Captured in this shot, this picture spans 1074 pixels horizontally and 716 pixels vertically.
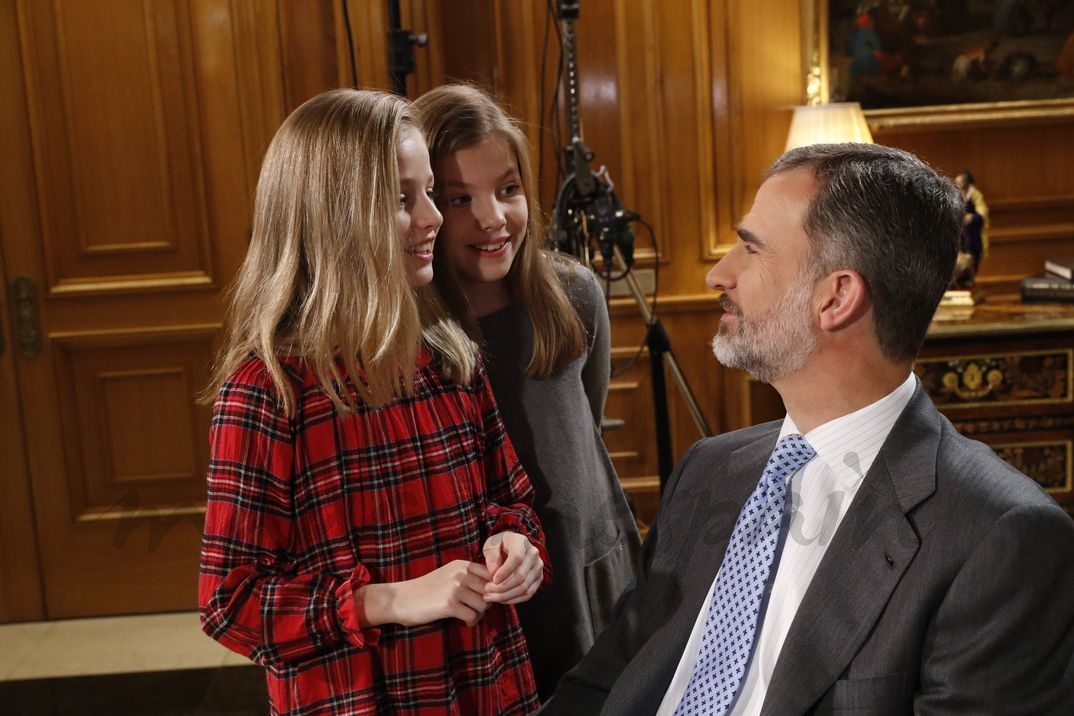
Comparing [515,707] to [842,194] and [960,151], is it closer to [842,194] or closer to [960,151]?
[842,194]

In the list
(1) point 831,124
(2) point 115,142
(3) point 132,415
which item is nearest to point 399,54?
(2) point 115,142

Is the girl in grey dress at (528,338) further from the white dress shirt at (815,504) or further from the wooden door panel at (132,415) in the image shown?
the wooden door panel at (132,415)

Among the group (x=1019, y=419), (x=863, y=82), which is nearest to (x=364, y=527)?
(x=1019, y=419)

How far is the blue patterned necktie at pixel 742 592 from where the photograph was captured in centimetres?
135

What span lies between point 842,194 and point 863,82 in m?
2.67

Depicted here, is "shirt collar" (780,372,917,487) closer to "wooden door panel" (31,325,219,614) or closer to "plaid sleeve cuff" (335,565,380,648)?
"plaid sleeve cuff" (335,565,380,648)

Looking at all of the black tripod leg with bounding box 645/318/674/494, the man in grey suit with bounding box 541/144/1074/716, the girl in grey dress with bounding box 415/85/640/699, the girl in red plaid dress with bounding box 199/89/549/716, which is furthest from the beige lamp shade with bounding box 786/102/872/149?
the girl in red plaid dress with bounding box 199/89/549/716

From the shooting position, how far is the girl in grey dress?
70.4 inches

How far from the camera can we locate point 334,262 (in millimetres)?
1474

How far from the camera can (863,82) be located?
3.85m

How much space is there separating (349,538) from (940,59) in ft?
10.1

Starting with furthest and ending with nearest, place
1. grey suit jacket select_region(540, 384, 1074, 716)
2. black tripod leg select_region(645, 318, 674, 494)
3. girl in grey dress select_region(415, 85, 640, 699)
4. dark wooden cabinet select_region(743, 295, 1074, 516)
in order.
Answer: dark wooden cabinet select_region(743, 295, 1074, 516), black tripod leg select_region(645, 318, 674, 494), girl in grey dress select_region(415, 85, 640, 699), grey suit jacket select_region(540, 384, 1074, 716)

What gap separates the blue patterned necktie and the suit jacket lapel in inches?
3.0

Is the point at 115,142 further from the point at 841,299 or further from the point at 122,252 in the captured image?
the point at 841,299
